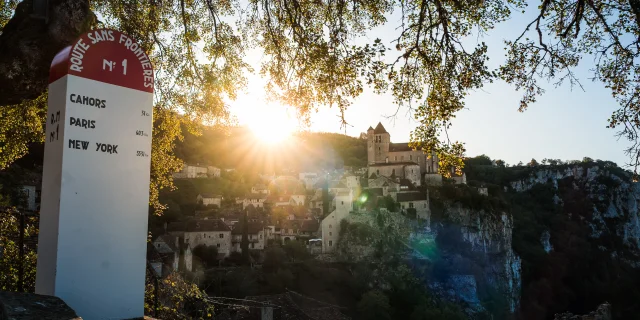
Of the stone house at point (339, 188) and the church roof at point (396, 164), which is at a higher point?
the church roof at point (396, 164)

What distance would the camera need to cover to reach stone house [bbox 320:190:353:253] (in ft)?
191

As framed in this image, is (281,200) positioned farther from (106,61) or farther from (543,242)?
(106,61)

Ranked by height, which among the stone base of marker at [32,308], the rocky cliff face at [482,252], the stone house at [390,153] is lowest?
the rocky cliff face at [482,252]

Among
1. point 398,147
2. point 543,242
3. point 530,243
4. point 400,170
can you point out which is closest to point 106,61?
point 400,170

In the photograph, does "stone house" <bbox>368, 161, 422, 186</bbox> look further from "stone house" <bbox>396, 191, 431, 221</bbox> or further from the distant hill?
the distant hill

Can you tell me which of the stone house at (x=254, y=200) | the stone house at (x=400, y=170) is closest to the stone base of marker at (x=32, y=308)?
the stone house at (x=400, y=170)

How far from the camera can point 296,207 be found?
248ft

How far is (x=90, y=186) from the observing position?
4.04 meters

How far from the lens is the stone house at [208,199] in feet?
248

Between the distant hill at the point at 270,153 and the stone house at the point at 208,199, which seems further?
the distant hill at the point at 270,153

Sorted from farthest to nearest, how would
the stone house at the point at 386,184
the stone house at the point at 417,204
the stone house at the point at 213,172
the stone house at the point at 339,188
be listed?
1. the stone house at the point at 213,172
2. the stone house at the point at 386,184
3. the stone house at the point at 417,204
4. the stone house at the point at 339,188

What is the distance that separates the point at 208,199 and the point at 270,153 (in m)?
55.7

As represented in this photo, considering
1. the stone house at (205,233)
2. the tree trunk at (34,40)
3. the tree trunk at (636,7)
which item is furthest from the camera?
the stone house at (205,233)

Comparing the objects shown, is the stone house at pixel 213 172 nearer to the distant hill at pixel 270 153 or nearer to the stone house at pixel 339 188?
the distant hill at pixel 270 153
